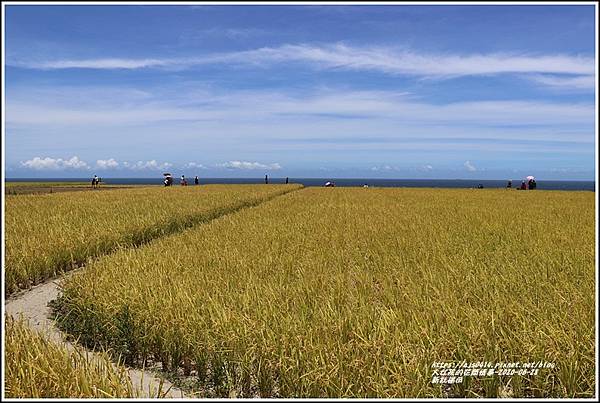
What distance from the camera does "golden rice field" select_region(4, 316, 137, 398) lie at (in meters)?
2.74

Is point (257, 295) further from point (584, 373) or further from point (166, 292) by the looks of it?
point (584, 373)

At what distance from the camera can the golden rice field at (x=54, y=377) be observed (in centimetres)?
274

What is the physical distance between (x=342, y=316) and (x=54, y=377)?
2136mm

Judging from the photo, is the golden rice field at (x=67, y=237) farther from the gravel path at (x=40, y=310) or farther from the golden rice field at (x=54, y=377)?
the golden rice field at (x=54, y=377)

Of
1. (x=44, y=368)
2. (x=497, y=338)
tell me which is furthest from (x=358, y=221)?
(x=44, y=368)

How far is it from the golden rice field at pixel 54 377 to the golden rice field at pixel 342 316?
736mm

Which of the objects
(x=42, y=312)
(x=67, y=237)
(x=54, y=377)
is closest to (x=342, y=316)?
(x=54, y=377)

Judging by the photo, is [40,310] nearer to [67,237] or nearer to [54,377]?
[54,377]

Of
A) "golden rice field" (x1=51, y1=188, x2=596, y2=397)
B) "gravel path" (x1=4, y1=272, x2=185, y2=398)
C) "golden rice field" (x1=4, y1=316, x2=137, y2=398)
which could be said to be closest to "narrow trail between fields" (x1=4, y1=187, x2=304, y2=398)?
"gravel path" (x1=4, y1=272, x2=185, y2=398)

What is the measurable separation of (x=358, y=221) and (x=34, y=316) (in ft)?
26.4

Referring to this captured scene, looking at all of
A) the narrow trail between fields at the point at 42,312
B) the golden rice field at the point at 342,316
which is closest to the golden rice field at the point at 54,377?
the narrow trail between fields at the point at 42,312

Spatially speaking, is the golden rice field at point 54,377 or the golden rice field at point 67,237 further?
the golden rice field at point 67,237

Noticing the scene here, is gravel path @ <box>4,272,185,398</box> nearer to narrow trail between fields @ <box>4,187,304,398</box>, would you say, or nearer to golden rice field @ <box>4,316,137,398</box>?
narrow trail between fields @ <box>4,187,304,398</box>

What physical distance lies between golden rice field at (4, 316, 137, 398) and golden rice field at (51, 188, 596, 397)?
0.74 metres
